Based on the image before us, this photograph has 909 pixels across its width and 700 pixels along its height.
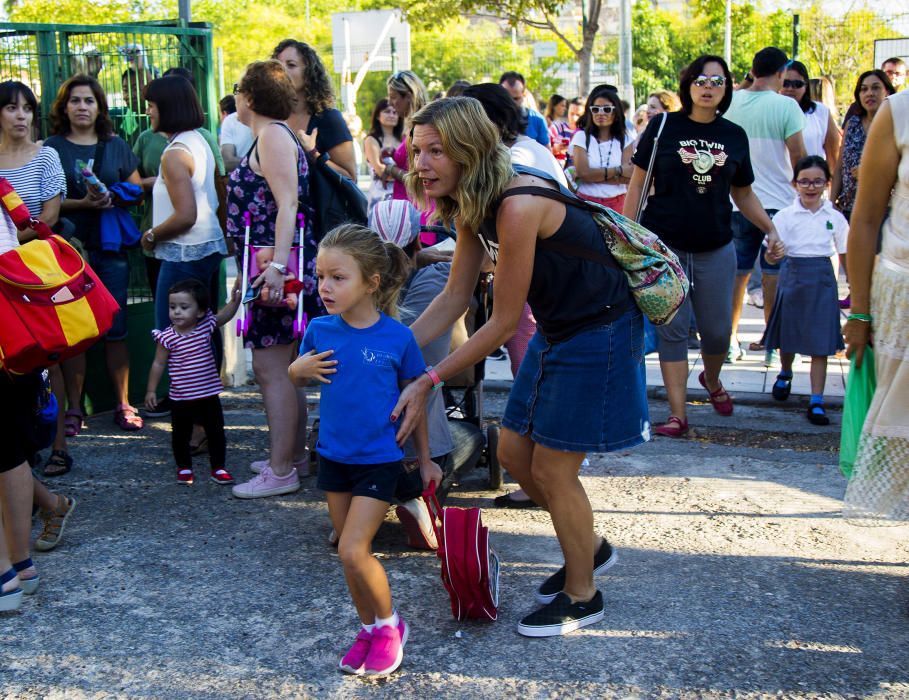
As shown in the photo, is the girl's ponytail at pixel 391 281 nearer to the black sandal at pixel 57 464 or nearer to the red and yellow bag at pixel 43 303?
the red and yellow bag at pixel 43 303

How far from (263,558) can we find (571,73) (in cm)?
3873

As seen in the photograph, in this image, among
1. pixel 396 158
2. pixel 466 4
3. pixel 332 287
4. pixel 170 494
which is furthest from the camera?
pixel 466 4

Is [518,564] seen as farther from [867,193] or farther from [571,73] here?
[571,73]

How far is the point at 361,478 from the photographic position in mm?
3473

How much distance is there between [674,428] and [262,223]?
2551 mm

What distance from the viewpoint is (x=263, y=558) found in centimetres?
433

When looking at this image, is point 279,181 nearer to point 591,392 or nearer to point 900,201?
point 591,392

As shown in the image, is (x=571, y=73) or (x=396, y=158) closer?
(x=396, y=158)

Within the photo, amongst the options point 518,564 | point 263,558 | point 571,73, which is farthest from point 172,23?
point 571,73

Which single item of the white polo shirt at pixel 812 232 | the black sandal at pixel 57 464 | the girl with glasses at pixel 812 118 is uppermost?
the girl with glasses at pixel 812 118

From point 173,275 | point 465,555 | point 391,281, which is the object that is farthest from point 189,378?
point 465,555

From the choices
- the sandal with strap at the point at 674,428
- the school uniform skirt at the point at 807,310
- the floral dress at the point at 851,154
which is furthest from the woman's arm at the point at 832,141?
the sandal with strap at the point at 674,428

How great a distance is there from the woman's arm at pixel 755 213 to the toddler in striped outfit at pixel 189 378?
292cm

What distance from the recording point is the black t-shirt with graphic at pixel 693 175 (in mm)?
5879
